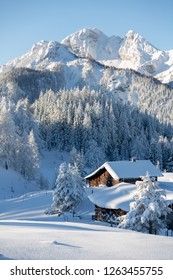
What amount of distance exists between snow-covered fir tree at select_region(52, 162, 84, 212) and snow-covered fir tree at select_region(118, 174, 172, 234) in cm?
1688

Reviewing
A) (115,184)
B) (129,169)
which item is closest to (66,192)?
(115,184)

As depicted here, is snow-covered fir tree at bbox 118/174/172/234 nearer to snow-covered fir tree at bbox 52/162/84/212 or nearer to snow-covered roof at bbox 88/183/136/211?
snow-covered roof at bbox 88/183/136/211

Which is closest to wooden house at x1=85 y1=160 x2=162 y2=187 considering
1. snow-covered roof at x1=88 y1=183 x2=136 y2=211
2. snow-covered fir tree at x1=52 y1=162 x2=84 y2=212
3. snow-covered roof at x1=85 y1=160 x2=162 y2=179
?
snow-covered roof at x1=85 y1=160 x2=162 y2=179

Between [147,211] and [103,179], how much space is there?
32.4m

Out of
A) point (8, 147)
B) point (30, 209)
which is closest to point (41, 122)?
point (8, 147)

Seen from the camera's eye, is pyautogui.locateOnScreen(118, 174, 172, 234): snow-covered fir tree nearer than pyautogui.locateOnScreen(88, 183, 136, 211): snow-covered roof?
Yes

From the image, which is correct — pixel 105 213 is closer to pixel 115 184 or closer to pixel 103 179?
pixel 115 184

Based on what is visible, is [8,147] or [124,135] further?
[124,135]

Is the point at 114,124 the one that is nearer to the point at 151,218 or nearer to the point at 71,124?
the point at 71,124

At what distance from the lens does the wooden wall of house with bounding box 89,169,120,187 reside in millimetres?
55575

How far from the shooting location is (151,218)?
25.0 m

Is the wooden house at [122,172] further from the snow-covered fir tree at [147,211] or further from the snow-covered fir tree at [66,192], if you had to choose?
the snow-covered fir tree at [147,211]

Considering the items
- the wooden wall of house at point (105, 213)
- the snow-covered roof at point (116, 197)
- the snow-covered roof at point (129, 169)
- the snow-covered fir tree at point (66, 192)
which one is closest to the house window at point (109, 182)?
the snow-covered roof at point (129, 169)
